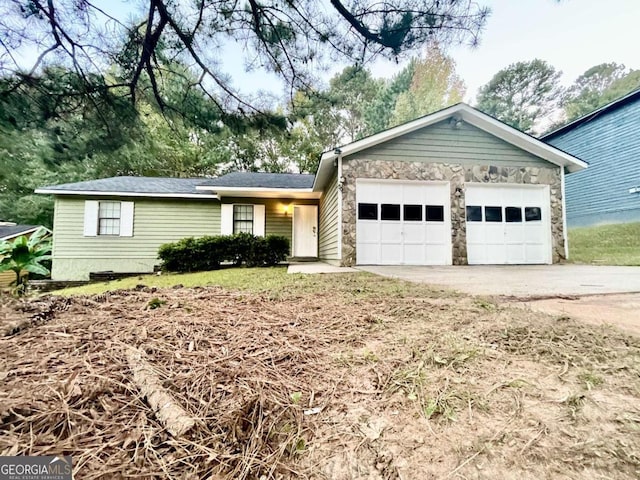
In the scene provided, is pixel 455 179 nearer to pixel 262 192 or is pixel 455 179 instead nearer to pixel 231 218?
pixel 262 192

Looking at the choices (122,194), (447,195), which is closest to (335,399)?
(447,195)

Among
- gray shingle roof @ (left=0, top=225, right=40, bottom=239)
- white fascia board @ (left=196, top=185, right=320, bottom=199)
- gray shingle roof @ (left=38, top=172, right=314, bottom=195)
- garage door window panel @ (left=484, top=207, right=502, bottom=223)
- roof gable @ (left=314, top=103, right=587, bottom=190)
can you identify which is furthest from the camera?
gray shingle roof @ (left=0, top=225, right=40, bottom=239)

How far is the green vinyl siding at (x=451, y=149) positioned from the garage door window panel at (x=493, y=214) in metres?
1.17

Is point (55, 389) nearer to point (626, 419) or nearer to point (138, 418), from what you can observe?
point (138, 418)

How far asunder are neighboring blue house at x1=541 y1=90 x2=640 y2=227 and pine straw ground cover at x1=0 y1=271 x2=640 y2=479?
1308cm

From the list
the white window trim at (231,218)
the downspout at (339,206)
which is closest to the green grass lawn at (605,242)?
the downspout at (339,206)

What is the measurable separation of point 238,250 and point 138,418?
744 cm

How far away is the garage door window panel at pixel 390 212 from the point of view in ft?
23.8

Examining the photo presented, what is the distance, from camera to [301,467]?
0.79m

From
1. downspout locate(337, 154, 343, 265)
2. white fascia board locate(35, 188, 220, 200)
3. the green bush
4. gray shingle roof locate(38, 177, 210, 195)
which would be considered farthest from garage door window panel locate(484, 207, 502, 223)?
gray shingle roof locate(38, 177, 210, 195)

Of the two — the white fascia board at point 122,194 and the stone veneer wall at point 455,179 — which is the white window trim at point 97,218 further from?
the stone veneer wall at point 455,179

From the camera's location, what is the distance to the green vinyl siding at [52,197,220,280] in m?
9.55

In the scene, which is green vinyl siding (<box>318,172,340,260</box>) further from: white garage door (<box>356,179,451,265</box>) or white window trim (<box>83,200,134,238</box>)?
white window trim (<box>83,200,134,238</box>)

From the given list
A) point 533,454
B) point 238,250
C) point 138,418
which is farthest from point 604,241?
point 138,418
